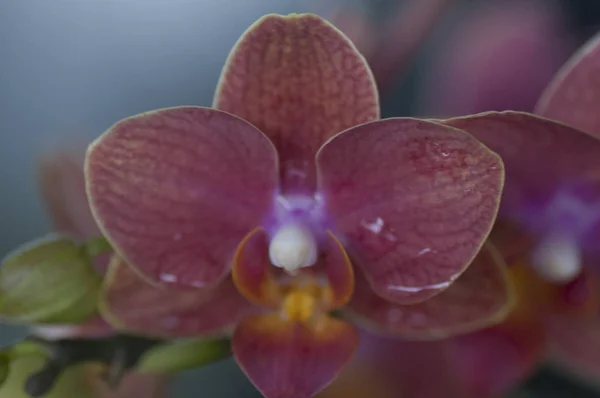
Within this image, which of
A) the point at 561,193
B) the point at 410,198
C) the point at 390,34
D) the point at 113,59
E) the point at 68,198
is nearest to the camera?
the point at 410,198

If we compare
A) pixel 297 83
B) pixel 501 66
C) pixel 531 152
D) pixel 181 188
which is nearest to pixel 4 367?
pixel 181 188

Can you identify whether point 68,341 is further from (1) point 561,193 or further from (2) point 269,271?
(1) point 561,193

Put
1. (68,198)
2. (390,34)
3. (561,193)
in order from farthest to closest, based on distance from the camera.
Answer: (390,34) → (68,198) → (561,193)

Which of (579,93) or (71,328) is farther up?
(579,93)

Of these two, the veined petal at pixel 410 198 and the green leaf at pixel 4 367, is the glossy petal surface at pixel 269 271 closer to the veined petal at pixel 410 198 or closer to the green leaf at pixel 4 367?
the veined petal at pixel 410 198

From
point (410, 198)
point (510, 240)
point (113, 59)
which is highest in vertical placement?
point (410, 198)

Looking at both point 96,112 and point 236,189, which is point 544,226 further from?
point 96,112

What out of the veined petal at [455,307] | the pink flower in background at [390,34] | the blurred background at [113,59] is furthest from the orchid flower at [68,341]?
the blurred background at [113,59]
